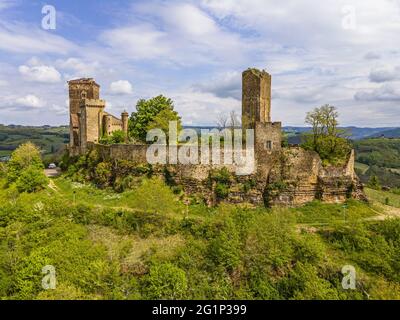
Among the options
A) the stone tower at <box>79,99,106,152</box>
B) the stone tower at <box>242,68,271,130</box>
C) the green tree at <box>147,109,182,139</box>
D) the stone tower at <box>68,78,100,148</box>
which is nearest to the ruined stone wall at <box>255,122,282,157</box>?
the stone tower at <box>242,68,271,130</box>

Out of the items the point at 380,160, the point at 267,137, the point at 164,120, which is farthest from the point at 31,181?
the point at 380,160

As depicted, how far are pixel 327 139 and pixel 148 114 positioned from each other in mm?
21549

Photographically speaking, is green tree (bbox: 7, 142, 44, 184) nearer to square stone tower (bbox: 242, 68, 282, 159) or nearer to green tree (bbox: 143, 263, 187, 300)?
green tree (bbox: 143, 263, 187, 300)

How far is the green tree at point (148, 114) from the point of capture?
45031mm

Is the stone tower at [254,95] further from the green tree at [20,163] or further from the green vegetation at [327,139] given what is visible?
the green tree at [20,163]

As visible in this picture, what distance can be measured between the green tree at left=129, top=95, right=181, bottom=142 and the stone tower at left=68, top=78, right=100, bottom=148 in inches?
279

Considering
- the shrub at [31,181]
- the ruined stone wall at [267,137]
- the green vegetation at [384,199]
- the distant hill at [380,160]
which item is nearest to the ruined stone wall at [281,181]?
the ruined stone wall at [267,137]

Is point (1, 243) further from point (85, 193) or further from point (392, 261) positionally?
point (392, 261)

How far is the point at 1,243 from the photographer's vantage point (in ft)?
97.3

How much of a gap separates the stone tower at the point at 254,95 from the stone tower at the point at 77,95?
834 inches

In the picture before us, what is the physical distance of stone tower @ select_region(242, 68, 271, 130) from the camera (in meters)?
40.4

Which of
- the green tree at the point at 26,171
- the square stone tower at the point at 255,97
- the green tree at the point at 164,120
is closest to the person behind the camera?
the green tree at the point at 26,171
